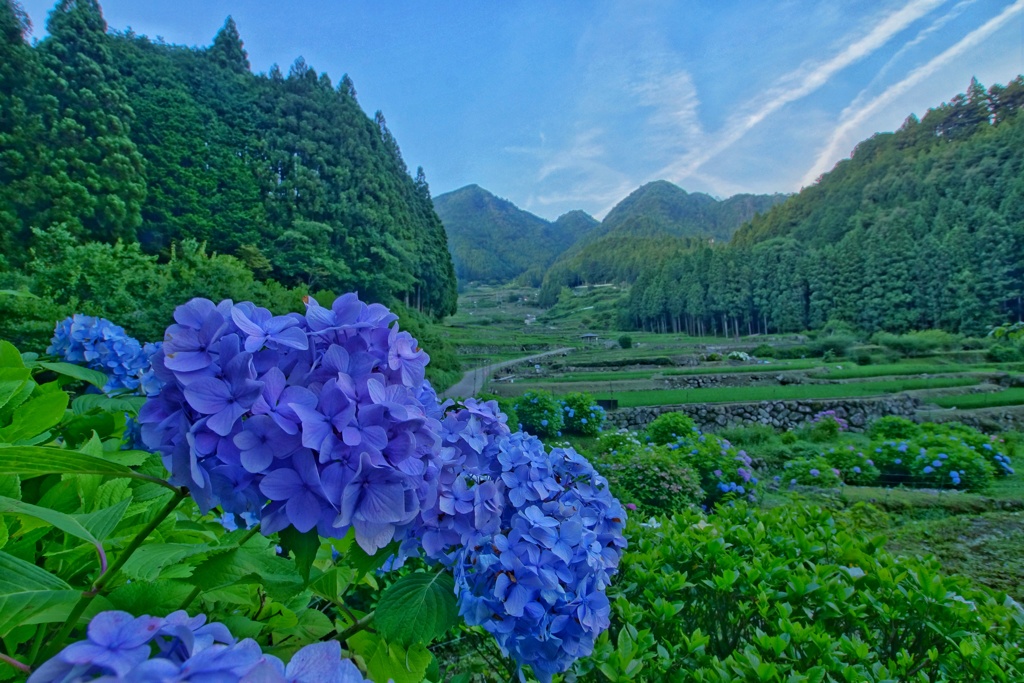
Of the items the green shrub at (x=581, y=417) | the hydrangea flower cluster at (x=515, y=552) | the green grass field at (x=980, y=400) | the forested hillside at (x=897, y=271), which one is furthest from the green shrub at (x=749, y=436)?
the forested hillside at (x=897, y=271)

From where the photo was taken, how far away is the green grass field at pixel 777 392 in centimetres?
844

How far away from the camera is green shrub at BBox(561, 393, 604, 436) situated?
662 cm

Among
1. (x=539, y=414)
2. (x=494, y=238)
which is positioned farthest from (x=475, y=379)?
(x=494, y=238)

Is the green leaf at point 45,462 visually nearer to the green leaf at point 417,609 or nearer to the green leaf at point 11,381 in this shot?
the green leaf at point 417,609

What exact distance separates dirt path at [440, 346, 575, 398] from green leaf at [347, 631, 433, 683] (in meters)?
5.75

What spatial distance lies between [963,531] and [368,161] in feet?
40.7

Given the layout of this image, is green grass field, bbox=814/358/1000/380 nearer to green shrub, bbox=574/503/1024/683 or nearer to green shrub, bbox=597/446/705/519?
green shrub, bbox=597/446/705/519

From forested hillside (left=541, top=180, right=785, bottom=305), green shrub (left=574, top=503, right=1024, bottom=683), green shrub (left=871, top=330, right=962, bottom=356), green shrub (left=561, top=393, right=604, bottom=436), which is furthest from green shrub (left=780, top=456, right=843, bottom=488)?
forested hillside (left=541, top=180, right=785, bottom=305)

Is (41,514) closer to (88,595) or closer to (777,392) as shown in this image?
(88,595)

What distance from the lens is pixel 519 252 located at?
48031 millimetres

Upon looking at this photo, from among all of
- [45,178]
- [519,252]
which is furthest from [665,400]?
[519,252]

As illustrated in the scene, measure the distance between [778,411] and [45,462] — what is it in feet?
31.4

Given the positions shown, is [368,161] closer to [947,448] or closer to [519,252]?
[947,448]

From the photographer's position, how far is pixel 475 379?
8.46 metres
